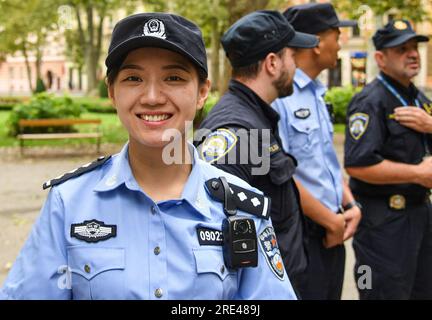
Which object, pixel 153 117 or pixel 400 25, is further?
pixel 400 25

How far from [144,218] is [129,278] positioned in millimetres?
178

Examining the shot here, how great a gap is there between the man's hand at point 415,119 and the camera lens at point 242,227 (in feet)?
8.09

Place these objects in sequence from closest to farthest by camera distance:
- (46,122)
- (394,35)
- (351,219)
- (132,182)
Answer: (132,182) < (351,219) < (394,35) < (46,122)

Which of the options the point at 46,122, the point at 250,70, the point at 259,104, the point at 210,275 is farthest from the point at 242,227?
the point at 46,122

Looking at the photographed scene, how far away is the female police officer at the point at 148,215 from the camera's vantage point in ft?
5.71

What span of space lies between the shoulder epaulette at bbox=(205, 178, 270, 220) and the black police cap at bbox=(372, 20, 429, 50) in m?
2.68

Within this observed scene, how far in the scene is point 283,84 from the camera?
10.4 ft

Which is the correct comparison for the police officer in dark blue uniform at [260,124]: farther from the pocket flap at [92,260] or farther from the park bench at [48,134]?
the park bench at [48,134]

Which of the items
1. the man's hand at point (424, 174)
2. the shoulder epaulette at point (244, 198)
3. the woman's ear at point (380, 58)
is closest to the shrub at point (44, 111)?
the woman's ear at point (380, 58)

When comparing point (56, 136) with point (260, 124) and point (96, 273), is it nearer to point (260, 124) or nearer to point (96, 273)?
point (260, 124)

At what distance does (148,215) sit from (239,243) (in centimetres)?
28

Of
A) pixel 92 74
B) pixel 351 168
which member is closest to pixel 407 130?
pixel 351 168

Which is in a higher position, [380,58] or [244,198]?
[380,58]
